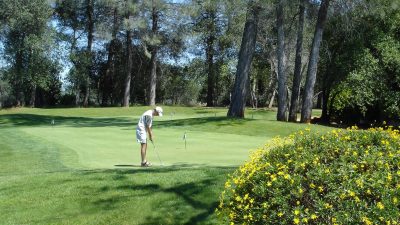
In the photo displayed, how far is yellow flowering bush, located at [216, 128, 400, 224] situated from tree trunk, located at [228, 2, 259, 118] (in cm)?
2633

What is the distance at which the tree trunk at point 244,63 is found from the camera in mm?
32719

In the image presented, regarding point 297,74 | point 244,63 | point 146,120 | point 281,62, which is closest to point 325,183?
point 146,120

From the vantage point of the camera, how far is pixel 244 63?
3319 cm

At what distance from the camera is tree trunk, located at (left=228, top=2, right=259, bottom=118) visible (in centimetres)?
3272

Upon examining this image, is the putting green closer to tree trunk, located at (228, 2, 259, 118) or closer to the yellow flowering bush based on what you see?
the yellow flowering bush

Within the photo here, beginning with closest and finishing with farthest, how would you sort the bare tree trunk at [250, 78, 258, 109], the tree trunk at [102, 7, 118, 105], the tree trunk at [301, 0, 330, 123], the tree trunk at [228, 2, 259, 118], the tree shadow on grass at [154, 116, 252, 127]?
the tree shadow on grass at [154, 116, 252, 127]
the tree trunk at [301, 0, 330, 123]
the tree trunk at [228, 2, 259, 118]
the bare tree trunk at [250, 78, 258, 109]
the tree trunk at [102, 7, 118, 105]

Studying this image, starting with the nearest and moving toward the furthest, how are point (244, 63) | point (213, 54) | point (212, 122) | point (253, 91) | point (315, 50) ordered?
point (212, 122) → point (315, 50) → point (244, 63) → point (253, 91) → point (213, 54)

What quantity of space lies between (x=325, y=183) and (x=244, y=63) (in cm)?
2815

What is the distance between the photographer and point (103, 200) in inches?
395

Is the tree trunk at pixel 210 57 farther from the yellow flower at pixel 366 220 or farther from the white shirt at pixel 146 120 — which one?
the yellow flower at pixel 366 220

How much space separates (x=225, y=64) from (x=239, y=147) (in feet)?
156

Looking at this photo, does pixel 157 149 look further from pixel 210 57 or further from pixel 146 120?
pixel 210 57

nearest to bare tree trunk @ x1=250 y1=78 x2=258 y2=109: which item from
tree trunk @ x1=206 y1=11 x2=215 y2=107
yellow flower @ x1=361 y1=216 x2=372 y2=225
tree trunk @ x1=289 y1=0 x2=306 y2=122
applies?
tree trunk @ x1=206 y1=11 x2=215 y2=107

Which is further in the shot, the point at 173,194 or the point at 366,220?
the point at 173,194
